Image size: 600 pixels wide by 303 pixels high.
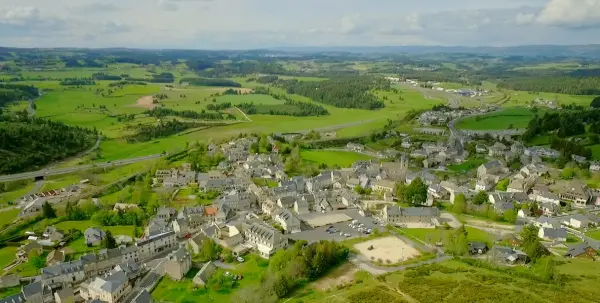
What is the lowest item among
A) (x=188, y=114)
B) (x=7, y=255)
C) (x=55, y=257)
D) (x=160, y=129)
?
(x=7, y=255)

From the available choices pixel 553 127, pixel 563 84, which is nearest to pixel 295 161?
pixel 553 127

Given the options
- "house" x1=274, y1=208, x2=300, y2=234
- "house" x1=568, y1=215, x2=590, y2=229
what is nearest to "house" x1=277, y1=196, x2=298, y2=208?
"house" x1=274, y1=208, x2=300, y2=234

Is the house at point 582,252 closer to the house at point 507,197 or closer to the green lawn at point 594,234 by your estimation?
the green lawn at point 594,234

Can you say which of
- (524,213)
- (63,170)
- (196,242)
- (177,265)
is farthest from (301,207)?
(63,170)

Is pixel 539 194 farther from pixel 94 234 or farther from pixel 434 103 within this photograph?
pixel 434 103

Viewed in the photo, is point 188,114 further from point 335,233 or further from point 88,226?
point 335,233
